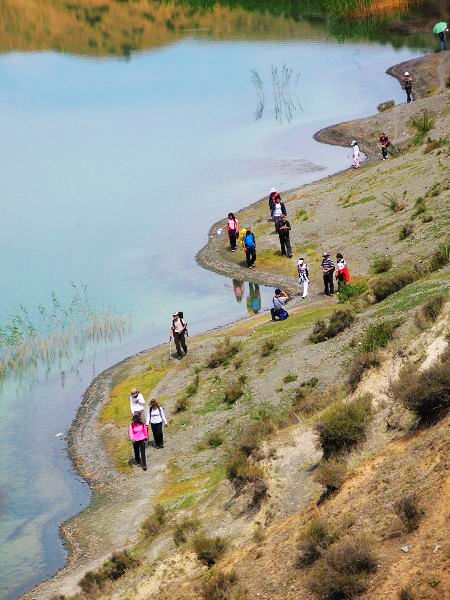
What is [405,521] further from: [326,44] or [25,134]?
[326,44]

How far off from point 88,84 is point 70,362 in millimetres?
53571

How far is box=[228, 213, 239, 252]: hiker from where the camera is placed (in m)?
49.2

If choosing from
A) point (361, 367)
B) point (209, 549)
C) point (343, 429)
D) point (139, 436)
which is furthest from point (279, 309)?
point (209, 549)

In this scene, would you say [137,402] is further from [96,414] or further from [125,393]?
[125,393]

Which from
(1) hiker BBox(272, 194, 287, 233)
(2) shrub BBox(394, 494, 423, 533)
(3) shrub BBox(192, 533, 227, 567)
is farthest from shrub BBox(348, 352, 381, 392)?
(1) hiker BBox(272, 194, 287, 233)

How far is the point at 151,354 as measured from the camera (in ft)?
128

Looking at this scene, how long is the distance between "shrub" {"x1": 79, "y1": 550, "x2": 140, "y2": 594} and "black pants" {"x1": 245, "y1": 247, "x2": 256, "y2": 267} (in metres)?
24.4

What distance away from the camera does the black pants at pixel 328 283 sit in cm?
4012

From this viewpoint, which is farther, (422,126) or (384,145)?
(384,145)

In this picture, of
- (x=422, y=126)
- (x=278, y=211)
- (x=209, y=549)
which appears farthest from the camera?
(x=422, y=126)

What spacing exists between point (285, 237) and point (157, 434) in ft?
57.8

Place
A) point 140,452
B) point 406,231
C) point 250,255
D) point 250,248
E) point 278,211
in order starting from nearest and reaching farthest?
point 140,452 → point 406,231 → point 250,248 → point 250,255 → point 278,211

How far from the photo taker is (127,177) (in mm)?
63562

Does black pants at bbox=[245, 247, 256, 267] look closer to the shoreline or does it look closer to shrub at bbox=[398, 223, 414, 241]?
the shoreline
